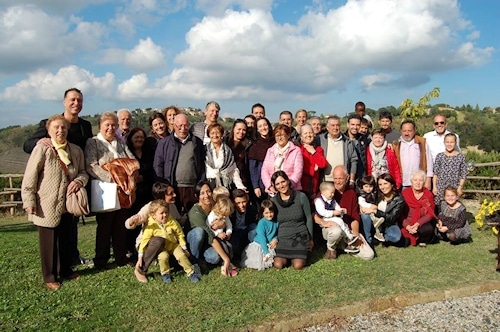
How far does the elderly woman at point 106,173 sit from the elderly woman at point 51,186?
0.22 meters

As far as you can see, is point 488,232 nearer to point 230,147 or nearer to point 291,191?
point 291,191

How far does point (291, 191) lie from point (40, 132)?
10.7ft

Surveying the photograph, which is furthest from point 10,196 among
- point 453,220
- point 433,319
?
point 433,319

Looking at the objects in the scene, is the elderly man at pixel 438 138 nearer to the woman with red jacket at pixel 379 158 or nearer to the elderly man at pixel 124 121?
the woman with red jacket at pixel 379 158

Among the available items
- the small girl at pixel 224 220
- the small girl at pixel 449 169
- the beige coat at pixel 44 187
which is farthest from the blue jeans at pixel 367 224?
the beige coat at pixel 44 187

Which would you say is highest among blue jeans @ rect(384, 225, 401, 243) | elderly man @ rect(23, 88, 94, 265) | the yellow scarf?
elderly man @ rect(23, 88, 94, 265)

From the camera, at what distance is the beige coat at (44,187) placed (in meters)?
4.68

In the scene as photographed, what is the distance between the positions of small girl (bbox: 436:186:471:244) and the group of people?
0.05ft

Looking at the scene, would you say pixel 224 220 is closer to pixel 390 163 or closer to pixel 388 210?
pixel 388 210

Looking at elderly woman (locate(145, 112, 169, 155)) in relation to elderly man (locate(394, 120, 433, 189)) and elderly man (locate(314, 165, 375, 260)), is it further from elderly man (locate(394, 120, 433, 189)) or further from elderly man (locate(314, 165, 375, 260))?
elderly man (locate(394, 120, 433, 189))

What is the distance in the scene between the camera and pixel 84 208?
490 centimetres

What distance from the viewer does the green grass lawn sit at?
162 inches

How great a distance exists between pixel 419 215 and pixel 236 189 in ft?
9.58

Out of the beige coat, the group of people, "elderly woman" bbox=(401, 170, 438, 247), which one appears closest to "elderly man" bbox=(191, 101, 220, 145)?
the group of people
